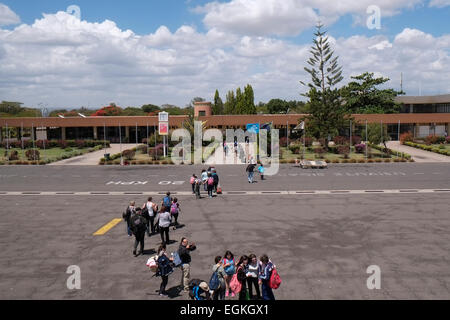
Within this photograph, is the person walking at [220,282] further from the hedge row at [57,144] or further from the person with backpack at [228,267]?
the hedge row at [57,144]

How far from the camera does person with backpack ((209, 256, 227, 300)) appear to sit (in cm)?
857

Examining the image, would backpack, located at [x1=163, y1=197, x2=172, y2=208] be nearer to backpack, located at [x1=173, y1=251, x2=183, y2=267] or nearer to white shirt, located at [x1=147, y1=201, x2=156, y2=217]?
white shirt, located at [x1=147, y1=201, x2=156, y2=217]

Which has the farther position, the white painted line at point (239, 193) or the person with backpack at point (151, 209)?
the white painted line at point (239, 193)

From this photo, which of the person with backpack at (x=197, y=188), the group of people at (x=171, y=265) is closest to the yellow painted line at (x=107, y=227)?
the person with backpack at (x=197, y=188)

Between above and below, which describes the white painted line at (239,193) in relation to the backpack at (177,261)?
below

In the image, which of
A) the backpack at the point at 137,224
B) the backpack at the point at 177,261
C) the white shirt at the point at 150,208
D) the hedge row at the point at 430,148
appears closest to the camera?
the backpack at the point at 177,261

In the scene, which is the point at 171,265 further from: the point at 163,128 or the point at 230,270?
the point at 163,128

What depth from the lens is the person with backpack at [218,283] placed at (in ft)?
28.1

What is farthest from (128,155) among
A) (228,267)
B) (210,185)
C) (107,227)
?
(228,267)

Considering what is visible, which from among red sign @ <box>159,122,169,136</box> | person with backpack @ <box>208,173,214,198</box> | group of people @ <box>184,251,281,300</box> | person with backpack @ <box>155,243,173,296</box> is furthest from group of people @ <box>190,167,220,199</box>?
red sign @ <box>159,122,169,136</box>
